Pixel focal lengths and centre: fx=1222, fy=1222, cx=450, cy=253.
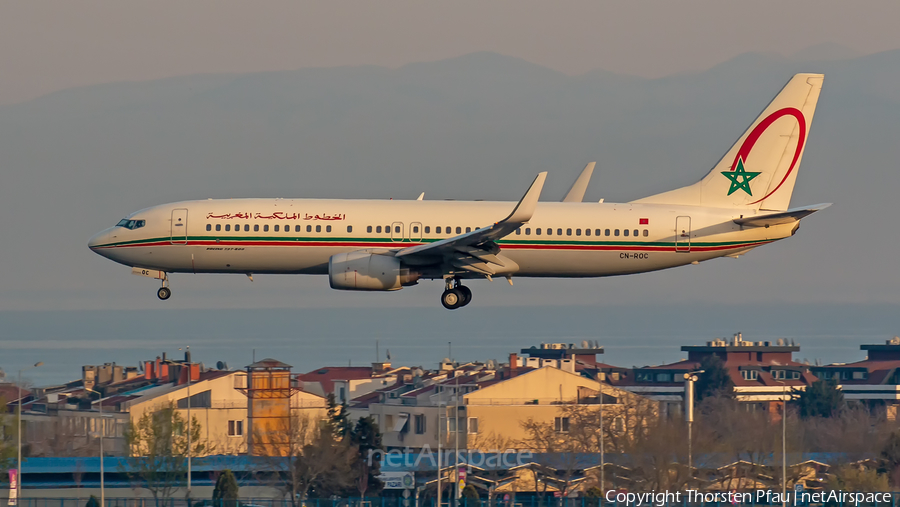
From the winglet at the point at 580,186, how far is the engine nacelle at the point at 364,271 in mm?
11538

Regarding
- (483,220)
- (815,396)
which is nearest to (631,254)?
(483,220)

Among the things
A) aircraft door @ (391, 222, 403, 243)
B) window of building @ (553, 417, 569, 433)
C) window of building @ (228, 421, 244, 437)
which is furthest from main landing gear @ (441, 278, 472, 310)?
window of building @ (228, 421, 244, 437)

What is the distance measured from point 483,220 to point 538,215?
7.82ft

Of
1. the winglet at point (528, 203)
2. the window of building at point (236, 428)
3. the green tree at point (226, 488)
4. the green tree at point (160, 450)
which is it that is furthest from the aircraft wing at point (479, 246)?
the window of building at point (236, 428)

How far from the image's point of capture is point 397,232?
52.4 meters

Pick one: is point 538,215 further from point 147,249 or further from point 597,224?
point 147,249

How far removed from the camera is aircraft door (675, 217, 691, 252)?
53406mm

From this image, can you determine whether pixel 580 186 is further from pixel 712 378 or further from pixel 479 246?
pixel 712 378

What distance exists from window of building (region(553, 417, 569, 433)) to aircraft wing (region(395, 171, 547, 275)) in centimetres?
4549

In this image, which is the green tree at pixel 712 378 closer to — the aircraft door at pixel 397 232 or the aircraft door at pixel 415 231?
the aircraft door at pixel 415 231

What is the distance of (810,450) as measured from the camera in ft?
281

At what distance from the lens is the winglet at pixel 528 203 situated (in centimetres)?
4788

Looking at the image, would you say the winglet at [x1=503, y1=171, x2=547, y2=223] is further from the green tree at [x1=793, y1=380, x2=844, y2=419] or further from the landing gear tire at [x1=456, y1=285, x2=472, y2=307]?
the green tree at [x1=793, y1=380, x2=844, y2=419]

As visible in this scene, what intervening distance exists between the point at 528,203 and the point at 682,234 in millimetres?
8919
